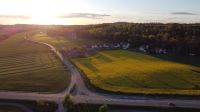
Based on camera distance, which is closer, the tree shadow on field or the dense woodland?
the tree shadow on field

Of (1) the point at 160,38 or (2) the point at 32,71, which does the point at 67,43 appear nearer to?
(1) the point at 160,38

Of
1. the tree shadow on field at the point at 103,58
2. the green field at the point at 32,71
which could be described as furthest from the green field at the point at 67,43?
the tree shadow on field at the point at 103,58

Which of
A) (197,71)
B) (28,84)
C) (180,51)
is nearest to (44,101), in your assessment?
(28,84)

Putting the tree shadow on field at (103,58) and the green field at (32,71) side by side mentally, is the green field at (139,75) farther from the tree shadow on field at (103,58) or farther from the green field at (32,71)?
the green field at (32,71)

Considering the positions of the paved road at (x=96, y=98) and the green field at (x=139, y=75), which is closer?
the paved road at (x=96, y=98)

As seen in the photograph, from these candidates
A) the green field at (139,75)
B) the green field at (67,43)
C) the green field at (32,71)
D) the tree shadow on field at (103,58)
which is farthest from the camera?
the green field at (67,43)

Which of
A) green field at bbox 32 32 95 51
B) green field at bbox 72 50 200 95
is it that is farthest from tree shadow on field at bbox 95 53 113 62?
green field at bbox 32 32 95 51

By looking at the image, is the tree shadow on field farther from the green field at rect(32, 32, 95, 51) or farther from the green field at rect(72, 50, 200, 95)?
the green field at rect(32, 32, 95, 51)
